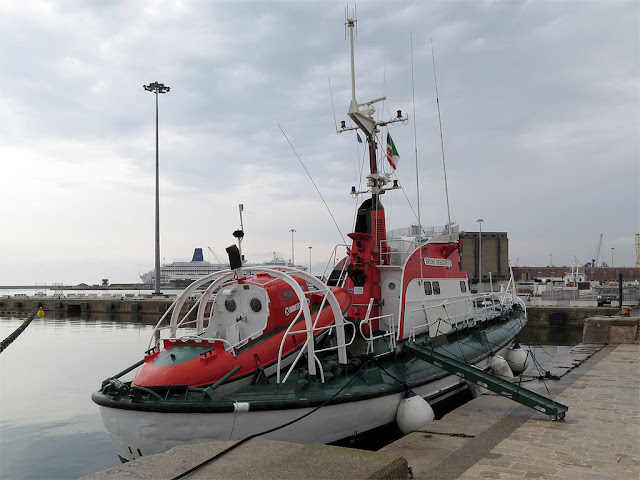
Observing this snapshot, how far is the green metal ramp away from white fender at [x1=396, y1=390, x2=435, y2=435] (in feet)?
3.58

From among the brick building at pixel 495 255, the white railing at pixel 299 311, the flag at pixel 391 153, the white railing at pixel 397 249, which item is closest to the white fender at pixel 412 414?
the white railing at pixel 299 311

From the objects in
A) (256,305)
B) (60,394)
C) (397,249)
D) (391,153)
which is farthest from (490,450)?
(60,394)

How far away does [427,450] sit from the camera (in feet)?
27.3

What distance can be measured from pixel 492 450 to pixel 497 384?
274 cm

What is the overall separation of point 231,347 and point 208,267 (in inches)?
4888

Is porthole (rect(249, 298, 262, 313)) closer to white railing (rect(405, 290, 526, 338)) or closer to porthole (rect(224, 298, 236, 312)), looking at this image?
porthole (rect(224, 298, 236, 312))

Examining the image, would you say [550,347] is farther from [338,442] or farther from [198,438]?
[198,438]

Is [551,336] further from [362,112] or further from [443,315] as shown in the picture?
[362,112]

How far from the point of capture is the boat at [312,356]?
27.0 feet

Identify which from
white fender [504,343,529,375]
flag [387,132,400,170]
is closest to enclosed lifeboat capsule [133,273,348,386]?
flag [387,132,400,170]

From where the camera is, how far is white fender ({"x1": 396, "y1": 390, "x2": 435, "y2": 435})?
9.98m

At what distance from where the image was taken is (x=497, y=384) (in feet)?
34.4

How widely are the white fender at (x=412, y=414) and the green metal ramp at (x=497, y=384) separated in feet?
3.58

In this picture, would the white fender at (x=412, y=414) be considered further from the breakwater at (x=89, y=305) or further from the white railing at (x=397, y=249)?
the breakwater at (x=89, y=305)
